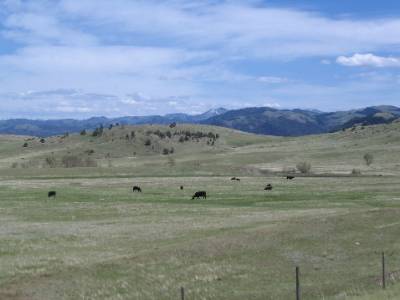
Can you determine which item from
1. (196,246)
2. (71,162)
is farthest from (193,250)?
(71,162)

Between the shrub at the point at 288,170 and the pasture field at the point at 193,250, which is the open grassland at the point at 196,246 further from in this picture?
the shrub at the point at 288,170

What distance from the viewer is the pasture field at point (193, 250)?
25.5 m

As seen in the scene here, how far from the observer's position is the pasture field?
25516mm

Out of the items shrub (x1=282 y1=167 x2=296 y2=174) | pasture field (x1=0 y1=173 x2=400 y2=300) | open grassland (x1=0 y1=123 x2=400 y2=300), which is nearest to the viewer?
pasture field (x1=0 y1=173 x2=400 y2=300)

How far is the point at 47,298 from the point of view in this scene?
80.7 feet

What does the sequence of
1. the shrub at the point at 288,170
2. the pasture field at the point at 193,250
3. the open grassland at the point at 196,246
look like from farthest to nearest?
the shrub at the point at 288,170 < the open grassland at the point at 196,246 < the pasture field at the point at 193,250

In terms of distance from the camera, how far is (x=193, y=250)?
31797 mm

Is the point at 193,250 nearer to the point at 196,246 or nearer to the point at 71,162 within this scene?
the point at 196,246

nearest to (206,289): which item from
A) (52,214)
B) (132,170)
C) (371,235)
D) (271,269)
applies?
(271,269)

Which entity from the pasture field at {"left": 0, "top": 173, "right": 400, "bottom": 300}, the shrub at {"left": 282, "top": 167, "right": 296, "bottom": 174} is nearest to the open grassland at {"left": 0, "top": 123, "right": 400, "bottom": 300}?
the pasture field at {"left": 0, "top": 173, "right": 400, "bottom": 300}

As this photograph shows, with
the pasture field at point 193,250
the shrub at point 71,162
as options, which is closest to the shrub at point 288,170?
the shrub at point 71,162

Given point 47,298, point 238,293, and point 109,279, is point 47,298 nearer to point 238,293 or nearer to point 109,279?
point 109,279

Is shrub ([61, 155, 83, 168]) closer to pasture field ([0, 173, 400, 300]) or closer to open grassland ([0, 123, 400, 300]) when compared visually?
open grassland ([0, 123, 400, 300])

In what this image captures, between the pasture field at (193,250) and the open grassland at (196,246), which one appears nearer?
the pasture field at (193,250)
